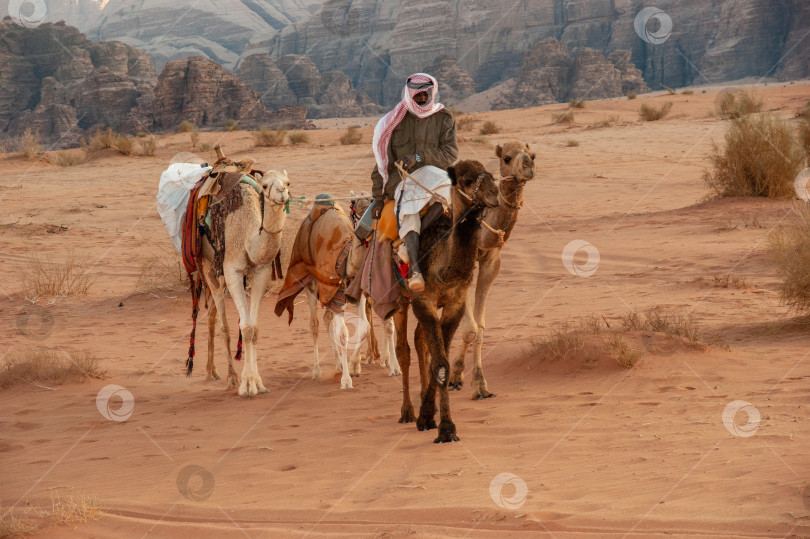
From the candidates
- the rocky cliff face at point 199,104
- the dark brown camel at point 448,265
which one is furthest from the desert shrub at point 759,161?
the rocky cliff face at point 199,104

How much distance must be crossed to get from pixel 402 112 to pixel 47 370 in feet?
17.5

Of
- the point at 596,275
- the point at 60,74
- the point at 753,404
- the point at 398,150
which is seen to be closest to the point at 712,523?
the point at 753,404

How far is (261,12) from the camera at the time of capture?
564 ft

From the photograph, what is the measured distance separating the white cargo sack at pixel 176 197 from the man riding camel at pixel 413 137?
3.39 meters

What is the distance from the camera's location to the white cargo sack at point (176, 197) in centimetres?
937

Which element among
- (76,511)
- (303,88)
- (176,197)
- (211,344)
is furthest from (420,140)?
(303,88)

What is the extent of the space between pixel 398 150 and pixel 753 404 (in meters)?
3.38

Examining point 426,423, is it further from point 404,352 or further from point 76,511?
point 76,511

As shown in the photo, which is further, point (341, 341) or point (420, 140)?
point (341, 341)

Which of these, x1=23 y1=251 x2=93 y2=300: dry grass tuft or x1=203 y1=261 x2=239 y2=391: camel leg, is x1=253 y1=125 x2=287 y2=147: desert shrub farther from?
x1=203 y1=261 x2=239 y2=391: camel leg

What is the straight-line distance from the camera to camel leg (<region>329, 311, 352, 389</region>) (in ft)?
27.5

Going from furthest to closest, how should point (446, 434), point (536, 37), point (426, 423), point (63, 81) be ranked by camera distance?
point (536, 37)
point (63, 81)
point (426, 423)
point (446, 434)

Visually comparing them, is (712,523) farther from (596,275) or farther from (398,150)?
(596,275)

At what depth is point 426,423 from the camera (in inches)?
253
